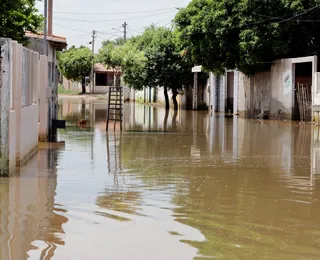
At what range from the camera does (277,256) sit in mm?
6059

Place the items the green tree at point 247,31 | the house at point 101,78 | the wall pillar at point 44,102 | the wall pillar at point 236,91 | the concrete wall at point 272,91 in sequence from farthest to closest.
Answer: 1. the house at point 101,78
2. the wall pillar at point 236,91
3. the concrete wall at point 272,91
4. the green tree at point 247,31
5. the wall pillar at point 44,102

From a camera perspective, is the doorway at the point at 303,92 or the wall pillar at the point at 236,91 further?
the wall pillar at the point at 236,91

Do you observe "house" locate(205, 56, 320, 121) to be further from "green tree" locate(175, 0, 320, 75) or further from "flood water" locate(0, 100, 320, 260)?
"flood water" locate(0, 100, 320, 260)

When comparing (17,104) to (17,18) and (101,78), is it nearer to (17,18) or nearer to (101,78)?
(17,18)

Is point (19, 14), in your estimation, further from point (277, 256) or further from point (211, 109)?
point (211, 109)

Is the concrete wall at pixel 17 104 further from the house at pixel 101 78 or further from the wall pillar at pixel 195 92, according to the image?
the house at pixel 101 78

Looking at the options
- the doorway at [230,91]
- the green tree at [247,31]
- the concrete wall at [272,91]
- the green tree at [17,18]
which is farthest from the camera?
the doorway at [230,91]

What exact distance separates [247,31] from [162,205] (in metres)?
24.0

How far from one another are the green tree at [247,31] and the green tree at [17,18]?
1318 cm

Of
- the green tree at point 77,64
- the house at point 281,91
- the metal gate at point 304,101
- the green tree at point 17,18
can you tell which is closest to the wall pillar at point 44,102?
the green tree at point 17,18

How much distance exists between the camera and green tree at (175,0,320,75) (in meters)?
30.6

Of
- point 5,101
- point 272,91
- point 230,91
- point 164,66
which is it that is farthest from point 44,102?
point 164,66

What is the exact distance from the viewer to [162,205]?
8453 millimetres

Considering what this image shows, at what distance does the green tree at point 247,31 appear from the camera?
30594mm
